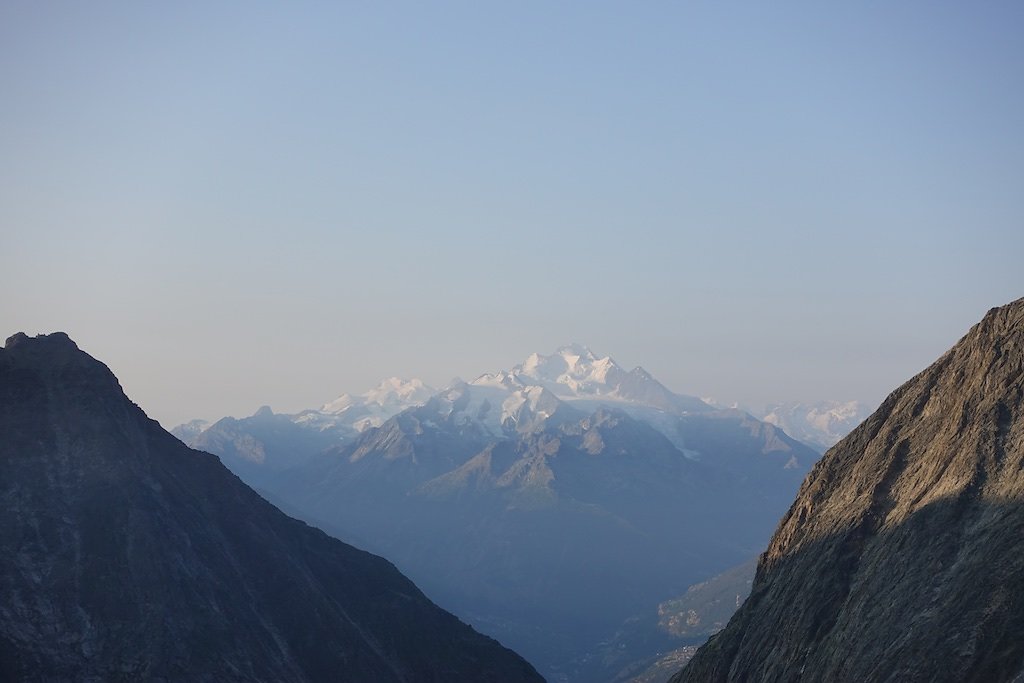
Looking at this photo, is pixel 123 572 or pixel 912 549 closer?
pixel 912 549

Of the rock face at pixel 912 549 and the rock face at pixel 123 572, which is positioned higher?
the rock face at pixel 123 572

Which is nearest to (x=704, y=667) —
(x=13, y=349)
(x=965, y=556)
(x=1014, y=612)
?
(x=965, y=556)

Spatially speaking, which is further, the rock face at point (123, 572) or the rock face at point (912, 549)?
the rock face at point (123, 572)

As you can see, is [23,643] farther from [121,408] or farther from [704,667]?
[704,667]

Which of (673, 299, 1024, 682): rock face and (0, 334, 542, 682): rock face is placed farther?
(0, 334, 542, 682): rock face

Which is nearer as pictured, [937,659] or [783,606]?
[937,659]
